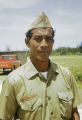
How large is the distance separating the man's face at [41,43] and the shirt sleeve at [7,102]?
0.35 m

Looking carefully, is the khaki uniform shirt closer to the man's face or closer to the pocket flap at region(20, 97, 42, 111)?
the pocket flap at region(20, 97, 42, 111)

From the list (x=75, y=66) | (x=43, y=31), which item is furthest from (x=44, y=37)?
(x=75, y=66)

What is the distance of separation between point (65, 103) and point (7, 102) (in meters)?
0.49

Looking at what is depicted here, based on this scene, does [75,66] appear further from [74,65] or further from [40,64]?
[40,64]

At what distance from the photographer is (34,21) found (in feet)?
10.9

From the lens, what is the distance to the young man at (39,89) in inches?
127

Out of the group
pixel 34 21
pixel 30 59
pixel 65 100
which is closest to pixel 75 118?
pixel 65 100

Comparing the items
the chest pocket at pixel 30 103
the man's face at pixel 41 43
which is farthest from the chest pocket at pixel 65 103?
the man's face at pixel 41 43

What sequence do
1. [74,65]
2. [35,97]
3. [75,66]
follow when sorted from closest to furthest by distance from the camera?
[35,97] → [75,66] → [74,65]

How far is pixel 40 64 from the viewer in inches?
131

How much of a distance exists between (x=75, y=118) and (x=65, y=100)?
19cm

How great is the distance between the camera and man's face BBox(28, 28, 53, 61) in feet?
10.6

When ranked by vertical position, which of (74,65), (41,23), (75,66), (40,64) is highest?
(41,23)

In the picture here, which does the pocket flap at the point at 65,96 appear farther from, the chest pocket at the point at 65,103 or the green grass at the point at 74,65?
the green grass at the point at 74,65
